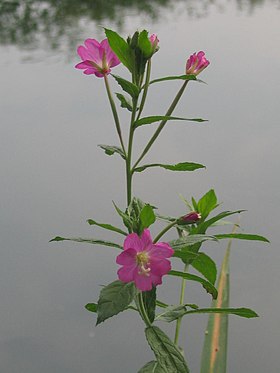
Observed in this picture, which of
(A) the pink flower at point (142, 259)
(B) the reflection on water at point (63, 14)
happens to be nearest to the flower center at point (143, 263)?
(A) the pink flower at point (142, 259)

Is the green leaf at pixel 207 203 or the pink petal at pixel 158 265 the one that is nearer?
the pink petal at pixel 158 265

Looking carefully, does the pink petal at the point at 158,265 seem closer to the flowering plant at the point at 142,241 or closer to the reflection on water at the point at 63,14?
the flowering plant at the point at 142,241

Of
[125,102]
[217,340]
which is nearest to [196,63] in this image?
[125,102]

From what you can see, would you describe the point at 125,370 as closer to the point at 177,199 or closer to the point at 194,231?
the point at 177,199

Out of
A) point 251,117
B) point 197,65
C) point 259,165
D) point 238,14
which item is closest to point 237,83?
point 251,117

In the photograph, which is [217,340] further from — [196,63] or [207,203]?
[196,63]

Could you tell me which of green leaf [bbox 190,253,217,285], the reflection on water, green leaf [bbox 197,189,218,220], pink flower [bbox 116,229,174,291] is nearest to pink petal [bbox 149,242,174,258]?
pink flower [bbox 116,229,174,291]

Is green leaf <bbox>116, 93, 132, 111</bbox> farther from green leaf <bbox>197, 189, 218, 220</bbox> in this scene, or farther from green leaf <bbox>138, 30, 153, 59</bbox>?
green leaf <bbox>197, 189, 218, 220</bbox>

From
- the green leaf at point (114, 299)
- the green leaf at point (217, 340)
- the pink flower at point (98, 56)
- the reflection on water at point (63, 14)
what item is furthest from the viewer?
the reflection on water at point (63, 14)
